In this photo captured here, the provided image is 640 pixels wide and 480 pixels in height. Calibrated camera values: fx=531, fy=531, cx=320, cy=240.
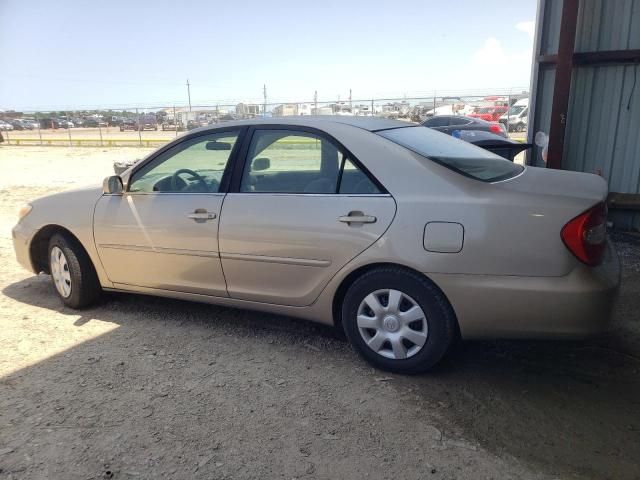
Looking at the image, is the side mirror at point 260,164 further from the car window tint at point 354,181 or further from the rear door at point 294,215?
the car window tint at point 354,181

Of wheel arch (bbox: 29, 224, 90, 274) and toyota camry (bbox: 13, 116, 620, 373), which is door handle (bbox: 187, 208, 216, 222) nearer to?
toyota camry (bbox: 13, 116, 620, 373)

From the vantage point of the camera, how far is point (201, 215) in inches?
143

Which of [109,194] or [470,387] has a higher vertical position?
[109,194]

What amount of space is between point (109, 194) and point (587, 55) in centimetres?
585

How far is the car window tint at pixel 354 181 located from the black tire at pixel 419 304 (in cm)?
48

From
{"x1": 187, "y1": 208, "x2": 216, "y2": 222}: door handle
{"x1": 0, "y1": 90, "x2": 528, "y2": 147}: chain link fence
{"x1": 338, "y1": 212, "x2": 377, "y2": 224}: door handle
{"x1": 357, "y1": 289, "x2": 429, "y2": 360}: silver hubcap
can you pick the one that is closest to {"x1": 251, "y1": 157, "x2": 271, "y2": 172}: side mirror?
{"x1": 187, "y1": 208, "x2": 216, "y2": 222}: door handle

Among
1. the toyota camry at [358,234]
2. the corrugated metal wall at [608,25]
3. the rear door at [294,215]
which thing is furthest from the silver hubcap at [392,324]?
the corrugated metal wall at [608,25]

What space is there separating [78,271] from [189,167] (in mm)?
1257

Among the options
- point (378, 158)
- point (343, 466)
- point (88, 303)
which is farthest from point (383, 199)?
point (88, 303)

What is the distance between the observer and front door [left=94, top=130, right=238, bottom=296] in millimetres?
3676

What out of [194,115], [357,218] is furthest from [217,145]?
[194,115]

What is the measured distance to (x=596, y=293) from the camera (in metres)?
2.74

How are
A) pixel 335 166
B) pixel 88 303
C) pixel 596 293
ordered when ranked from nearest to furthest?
1. pixel 596 293
2. pixel 335 166
3. pixel 88 303

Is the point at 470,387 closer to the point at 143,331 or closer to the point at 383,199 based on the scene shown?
the point at 383,199
